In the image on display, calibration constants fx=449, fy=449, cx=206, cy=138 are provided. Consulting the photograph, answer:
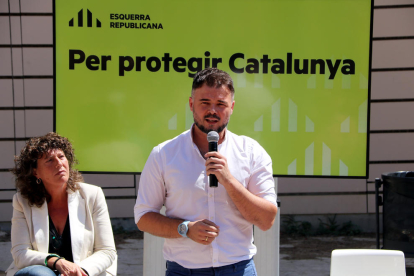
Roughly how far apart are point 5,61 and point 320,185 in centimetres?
440

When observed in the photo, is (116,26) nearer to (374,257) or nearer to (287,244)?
(374,257)

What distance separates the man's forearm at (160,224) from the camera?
185 cm

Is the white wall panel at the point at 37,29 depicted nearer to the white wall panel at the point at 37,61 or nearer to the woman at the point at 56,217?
the white wall panel at the point at 37,61

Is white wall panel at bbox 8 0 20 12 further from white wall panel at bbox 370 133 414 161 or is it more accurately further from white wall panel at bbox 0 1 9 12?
white wall panel at bbox 370 133 414 161

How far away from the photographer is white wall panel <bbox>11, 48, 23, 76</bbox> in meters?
5.68

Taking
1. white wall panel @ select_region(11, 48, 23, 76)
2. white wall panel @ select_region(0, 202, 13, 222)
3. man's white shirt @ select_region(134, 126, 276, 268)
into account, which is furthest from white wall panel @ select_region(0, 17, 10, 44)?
man's white shirt @ select_region(134, 126, 276, 268)

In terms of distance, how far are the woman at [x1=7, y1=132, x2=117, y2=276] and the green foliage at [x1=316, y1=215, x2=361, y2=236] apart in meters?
3.73

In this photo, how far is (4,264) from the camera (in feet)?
15.6

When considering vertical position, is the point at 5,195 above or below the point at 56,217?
below

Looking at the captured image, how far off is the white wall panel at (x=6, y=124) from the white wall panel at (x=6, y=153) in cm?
10

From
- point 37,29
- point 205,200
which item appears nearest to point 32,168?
point 205,200

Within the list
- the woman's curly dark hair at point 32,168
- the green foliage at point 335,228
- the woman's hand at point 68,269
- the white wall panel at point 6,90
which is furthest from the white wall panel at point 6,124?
Answer: the green foliage at point 335,228

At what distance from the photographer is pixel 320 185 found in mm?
6043

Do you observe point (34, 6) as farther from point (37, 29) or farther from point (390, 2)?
point (390, 2)
